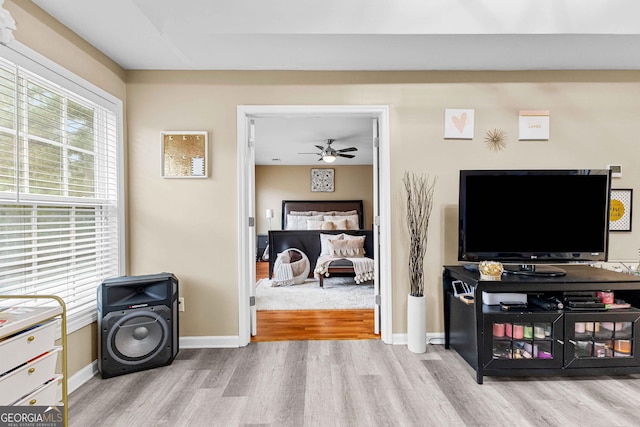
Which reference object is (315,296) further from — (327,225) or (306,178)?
(306,178)

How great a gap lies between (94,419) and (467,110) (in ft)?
11.1

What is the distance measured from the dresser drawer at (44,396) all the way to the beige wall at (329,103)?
52.1 inches

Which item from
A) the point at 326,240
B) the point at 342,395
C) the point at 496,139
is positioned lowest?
the point at 342,395

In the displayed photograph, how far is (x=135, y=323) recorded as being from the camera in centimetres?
231

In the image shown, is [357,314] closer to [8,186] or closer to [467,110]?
[467,110]

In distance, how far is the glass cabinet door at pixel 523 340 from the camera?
219 cm

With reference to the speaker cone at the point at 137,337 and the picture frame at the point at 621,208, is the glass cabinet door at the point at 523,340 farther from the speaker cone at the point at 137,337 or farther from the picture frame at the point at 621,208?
the speaker cone at the point at 137,337

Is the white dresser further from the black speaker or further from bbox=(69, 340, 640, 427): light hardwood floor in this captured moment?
the black speaker

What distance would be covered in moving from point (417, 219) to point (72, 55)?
110 inches

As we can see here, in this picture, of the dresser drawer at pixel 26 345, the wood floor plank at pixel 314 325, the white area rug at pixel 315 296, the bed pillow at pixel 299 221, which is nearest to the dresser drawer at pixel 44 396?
the dresser drawer at pixel 26 345

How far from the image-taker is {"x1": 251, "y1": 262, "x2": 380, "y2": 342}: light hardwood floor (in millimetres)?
3035

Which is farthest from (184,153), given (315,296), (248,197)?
(315,296)

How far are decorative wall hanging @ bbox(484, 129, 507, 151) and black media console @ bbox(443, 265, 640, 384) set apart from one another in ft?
3.83

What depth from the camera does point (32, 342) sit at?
4.49 feet
